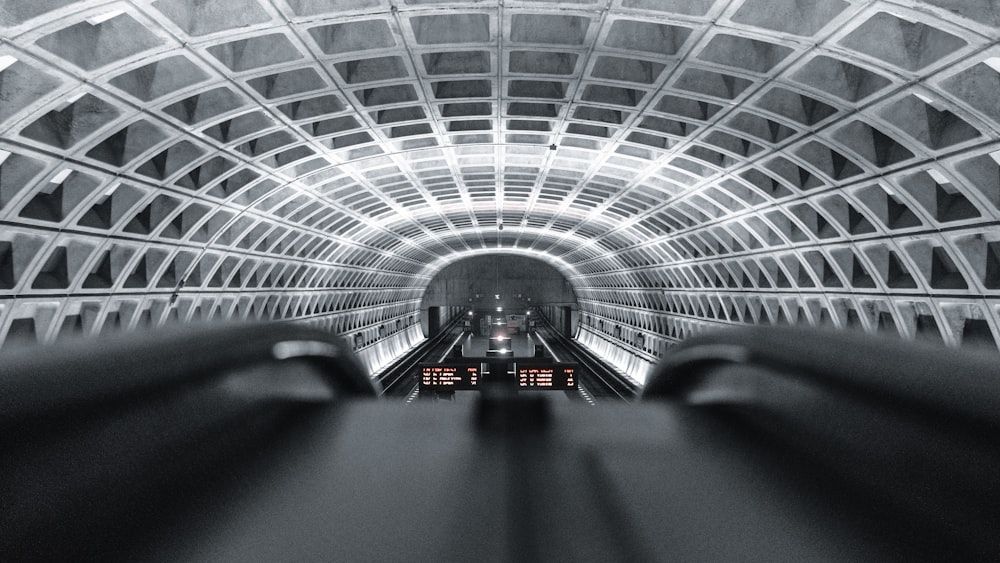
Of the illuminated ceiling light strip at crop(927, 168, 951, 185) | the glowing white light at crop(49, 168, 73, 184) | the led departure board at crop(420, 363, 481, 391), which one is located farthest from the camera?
the led departure board at crop(420, 363, 481, 391)

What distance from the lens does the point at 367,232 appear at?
2831 centimetres

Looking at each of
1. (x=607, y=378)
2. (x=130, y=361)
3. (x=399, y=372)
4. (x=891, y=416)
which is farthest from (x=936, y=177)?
(x=399, y=372)

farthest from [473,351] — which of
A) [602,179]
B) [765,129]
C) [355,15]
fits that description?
[355,15]

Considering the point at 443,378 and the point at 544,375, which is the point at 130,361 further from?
the point at 544,375

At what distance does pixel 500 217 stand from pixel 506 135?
14.7m

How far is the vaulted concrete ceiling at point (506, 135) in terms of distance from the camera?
820cm

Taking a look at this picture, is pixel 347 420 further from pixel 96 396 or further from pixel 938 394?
pixel 938 394

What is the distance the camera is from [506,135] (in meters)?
15.9

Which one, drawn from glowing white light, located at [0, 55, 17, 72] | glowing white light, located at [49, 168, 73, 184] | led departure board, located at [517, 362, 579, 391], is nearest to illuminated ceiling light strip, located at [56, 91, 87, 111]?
glowing white light, located at [0, 55, 17, 72]

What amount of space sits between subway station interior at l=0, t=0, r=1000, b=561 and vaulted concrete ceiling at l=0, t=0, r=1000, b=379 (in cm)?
7

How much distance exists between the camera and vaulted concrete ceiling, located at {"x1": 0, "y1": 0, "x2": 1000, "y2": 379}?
8203mm

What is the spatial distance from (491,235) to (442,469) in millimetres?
37265

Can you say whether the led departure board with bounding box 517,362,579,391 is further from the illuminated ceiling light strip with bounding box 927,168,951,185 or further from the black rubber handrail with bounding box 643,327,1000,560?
the black rubber handrail with bounding box 643,327,1000,560

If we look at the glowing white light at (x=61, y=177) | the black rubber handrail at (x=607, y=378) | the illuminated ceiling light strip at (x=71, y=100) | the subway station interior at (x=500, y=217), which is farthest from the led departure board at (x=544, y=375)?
the illuminated ceiling light strip at (x=71, y=100)
